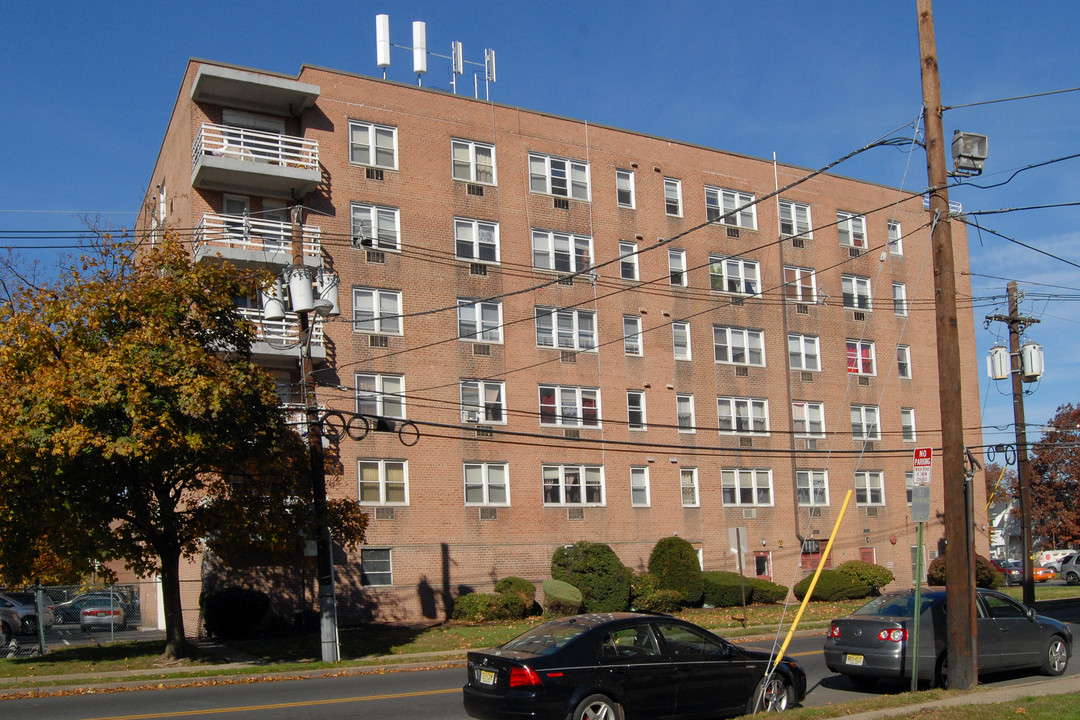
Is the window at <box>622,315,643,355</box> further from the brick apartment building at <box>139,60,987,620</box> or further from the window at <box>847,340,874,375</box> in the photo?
the window at <box>847,340,874,375</box>

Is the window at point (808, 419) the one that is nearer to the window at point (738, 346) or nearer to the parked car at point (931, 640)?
the window at point (738, 346)

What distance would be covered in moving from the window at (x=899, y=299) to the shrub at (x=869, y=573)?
41.3 ft

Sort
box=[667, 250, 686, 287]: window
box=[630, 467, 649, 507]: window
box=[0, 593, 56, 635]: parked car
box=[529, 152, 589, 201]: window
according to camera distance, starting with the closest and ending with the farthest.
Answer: box=[0, 593, 56, 635]: parked car → box=[529, 152, 589, 201]: window → box=[630, 467, 649, 507]: window → box=[667, 250, 686, 287]: window

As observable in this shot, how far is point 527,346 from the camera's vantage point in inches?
1396

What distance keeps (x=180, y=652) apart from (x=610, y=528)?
1812 cm

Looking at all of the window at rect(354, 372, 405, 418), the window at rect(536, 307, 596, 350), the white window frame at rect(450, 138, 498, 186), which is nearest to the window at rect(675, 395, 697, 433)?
the window at rect(536, 307, 596, 350)

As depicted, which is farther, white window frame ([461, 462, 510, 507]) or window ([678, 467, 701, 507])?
window ([678, 467, 701, 507])

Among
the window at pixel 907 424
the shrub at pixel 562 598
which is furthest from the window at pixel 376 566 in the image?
the window at pixel 907 424

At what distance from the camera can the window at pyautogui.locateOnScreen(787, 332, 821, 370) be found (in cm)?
4216

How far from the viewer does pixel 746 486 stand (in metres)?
40.2

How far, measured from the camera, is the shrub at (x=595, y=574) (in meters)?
32.5

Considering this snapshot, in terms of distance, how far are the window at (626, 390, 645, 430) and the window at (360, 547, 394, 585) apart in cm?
1071

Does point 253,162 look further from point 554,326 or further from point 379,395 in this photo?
point 554,326

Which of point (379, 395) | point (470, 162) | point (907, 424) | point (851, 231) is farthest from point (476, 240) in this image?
point (907, 424)
